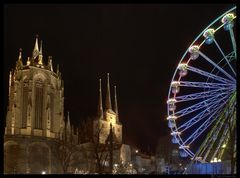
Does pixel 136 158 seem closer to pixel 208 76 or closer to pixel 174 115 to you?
pixel 174 115

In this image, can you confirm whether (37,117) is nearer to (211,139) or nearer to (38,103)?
(38,103)

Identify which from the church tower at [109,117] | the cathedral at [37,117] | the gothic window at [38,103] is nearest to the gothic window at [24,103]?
the cathedral at [37,117]

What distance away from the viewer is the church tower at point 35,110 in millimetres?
72375

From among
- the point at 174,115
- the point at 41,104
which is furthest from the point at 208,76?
the point at 41,104

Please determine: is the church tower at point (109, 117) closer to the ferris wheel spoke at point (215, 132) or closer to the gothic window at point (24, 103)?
the gothic window at point (24, 103)

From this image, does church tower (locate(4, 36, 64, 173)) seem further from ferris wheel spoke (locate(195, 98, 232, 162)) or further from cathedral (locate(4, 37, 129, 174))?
ferris wheel spoke (locate(195, 98, 232, 162))

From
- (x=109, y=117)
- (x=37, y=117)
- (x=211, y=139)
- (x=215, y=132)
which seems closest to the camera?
(x=215, y=132)

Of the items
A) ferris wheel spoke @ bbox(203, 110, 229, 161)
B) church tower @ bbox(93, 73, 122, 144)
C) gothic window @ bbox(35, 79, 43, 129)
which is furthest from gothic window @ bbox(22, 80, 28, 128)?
ferris wheel spoke @ bbox(203, 110, 229, 161)

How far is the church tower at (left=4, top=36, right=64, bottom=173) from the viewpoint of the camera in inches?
2849

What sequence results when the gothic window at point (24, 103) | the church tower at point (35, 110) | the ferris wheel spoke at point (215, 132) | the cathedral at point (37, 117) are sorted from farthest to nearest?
the gothic window at point (24, 103)
the church tower at point (35, 110)
the cathedral at point (37, 117)
the ferris wheel spoke at point (215, 132)

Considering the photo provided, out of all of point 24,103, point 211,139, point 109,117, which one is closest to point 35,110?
point 24,103

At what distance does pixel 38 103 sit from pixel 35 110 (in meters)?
1.43

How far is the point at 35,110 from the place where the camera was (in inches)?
3083

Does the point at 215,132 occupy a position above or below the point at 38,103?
below
